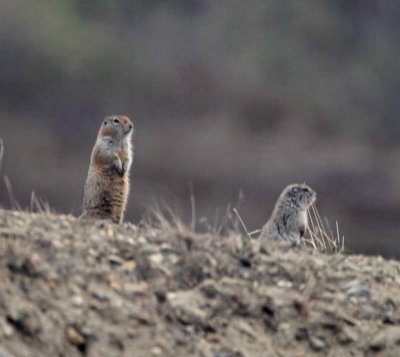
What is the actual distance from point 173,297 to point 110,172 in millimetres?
5048

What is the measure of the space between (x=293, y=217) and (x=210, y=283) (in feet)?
17.1

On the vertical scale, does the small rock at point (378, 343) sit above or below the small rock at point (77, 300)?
above

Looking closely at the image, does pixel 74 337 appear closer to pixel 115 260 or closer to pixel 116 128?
pixel 115 260

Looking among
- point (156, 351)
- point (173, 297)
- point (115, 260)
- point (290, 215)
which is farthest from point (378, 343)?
point (290, 215)

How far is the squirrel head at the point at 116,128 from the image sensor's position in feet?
46.2

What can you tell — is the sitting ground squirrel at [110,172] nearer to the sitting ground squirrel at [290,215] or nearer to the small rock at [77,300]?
the sitting ground squirrel at [290,215]

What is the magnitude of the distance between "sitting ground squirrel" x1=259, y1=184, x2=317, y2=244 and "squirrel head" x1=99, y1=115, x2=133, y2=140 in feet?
8.07

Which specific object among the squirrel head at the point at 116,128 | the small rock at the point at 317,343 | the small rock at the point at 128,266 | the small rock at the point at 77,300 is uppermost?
the squirrel head at the point at 116,128

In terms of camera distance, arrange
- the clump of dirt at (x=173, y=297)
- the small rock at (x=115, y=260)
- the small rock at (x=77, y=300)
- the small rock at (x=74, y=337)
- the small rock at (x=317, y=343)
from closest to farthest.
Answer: the small rock at (x=74, y=337)
the clump of dirt at (x=173, y=297)
the small rock at (x=77, y=300)
the small rock at (x=317, y=343)
the small rock at (x=115, y=260)

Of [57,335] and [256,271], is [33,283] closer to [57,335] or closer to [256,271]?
[57,335]

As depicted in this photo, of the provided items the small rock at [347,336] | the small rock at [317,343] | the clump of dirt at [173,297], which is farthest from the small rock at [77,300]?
the small rock at [347,336]

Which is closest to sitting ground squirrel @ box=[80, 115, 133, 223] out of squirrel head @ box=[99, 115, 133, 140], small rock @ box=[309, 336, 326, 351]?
squirrel head @ box=[99, 115, 133, 140]

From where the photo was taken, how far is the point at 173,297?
28.4 ft

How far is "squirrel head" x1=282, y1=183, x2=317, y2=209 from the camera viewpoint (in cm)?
1434
